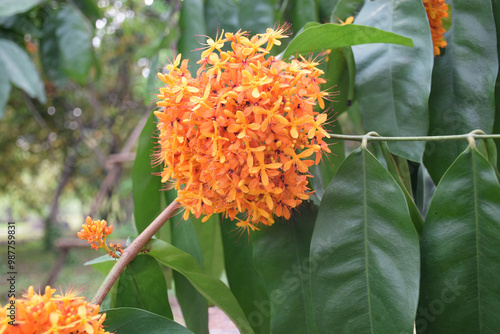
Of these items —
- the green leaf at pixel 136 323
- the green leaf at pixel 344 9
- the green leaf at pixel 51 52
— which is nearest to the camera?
the green leaf at pixel 136 323

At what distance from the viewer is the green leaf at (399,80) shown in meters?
0.83

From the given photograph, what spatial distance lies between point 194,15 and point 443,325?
1.08 metres

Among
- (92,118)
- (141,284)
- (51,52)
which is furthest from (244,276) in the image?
(92,118)

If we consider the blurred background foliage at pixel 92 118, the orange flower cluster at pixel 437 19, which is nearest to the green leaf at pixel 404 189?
the orange flower cluster at pixel 437 19

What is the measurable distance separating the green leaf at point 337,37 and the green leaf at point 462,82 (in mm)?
253

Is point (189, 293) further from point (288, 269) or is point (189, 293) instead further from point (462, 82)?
point (462, 82)

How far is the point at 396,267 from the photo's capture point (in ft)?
2.15

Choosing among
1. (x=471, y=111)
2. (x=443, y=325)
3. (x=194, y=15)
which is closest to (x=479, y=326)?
(x=443, y=325)

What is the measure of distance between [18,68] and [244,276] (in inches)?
71.6

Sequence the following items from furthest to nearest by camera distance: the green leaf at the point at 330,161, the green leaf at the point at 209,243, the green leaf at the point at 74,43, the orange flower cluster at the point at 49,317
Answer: the green leaf at the point at 74,43 → the green leaf at the point at 209,243 → the green leaf at the point at 330,161 → the orange flower cluster at the point at 49,317

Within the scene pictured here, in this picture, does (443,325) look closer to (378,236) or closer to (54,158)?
(378,236)

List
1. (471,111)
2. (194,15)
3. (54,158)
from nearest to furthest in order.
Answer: (471,111), (194,15), (54,158)

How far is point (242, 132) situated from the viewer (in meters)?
0.64

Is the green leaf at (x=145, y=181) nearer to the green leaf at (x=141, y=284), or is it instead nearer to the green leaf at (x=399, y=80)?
the green leaf at (x=141, y=284)
